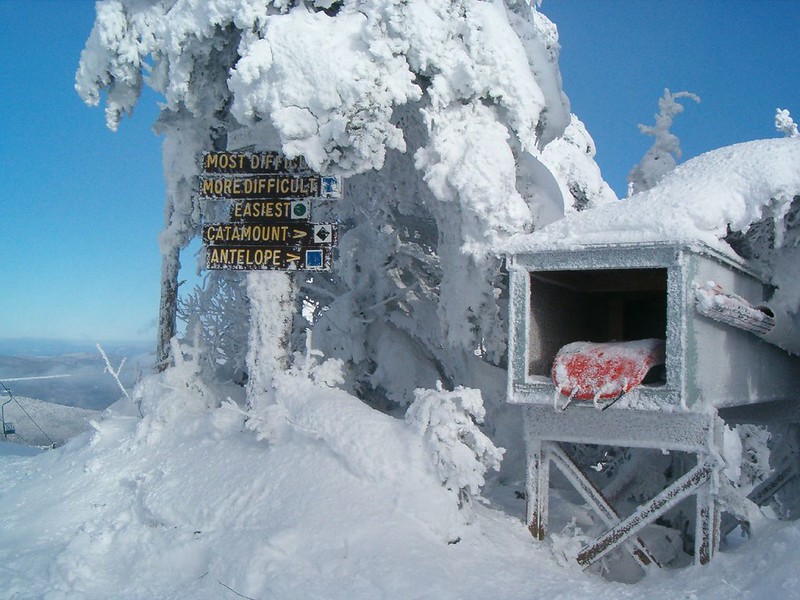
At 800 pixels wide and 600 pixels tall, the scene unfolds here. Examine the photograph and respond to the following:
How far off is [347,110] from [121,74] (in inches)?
151

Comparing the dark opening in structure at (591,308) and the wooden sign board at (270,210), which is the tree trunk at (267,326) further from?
the dark opening in structure at (591,308)

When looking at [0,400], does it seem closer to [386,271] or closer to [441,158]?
[386,271]

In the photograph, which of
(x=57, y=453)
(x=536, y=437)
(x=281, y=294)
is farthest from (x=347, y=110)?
(x=57, y=453)

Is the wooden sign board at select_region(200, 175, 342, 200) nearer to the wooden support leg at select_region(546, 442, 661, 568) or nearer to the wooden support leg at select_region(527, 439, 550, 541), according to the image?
the wooden support leg at select_region(527, 439, 550, 541)

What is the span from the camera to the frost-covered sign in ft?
30.1

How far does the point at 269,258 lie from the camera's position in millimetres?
9227

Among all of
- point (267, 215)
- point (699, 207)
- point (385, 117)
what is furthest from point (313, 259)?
point (699, 207)

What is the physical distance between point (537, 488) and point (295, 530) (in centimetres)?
273

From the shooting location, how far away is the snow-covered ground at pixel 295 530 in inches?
231

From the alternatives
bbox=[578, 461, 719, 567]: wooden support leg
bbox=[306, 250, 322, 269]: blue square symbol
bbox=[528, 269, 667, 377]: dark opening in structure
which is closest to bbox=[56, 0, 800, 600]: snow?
bbox=[578, 461, 719, 567]: wooden support leg

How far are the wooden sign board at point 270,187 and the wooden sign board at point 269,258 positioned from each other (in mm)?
721

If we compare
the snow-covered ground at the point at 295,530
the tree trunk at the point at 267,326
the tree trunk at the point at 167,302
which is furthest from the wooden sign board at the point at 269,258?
the tree trunk at the point at 167,302

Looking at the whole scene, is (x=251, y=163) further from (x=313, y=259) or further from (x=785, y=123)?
(x=785, y=123)

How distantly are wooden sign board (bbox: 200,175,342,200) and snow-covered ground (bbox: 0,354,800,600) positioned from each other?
252 cm
